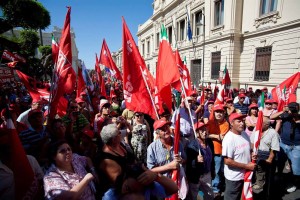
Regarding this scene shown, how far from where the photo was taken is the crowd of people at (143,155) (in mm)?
1796

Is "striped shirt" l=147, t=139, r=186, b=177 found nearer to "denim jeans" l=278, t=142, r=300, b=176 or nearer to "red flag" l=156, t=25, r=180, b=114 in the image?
"red flag" l=156, t=25, r=180, b=114

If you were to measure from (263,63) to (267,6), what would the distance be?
3529 millimetres

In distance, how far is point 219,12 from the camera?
1723 cm

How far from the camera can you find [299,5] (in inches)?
435

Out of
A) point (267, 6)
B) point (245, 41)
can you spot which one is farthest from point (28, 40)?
point (267, 6)

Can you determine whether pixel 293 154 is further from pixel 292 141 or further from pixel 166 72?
pixel 166 72

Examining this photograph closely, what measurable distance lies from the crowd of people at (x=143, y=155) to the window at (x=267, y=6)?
1070cm

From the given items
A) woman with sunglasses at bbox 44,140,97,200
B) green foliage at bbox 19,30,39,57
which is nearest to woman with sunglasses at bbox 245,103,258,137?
woman with sunglasses at bbox 44,140,97,200

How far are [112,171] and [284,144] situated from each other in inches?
148

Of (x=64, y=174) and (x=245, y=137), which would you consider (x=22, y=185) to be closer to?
(x=64, y=174)

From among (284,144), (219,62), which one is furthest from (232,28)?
(284,144)

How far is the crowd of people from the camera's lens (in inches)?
70.7

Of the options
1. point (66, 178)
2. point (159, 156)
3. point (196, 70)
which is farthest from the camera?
point (196, 70)

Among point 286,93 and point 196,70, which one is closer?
point 286,93
